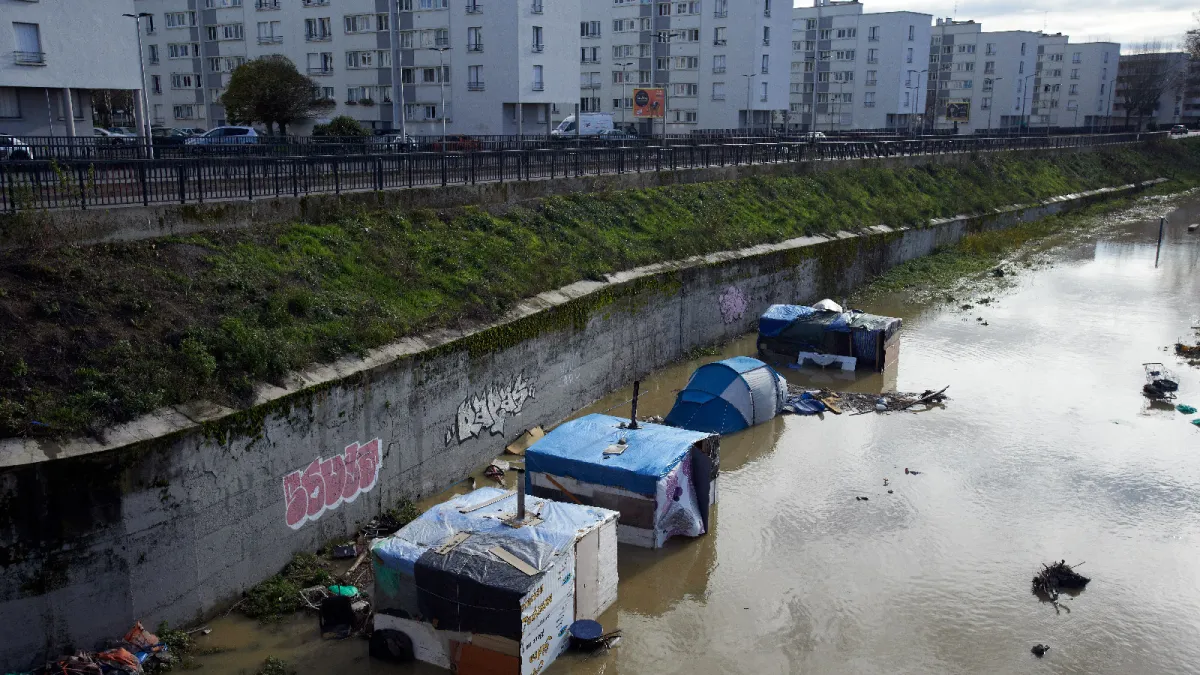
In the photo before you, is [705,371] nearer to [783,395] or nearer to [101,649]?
[783,395]

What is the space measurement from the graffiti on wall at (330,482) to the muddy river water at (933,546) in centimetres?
181

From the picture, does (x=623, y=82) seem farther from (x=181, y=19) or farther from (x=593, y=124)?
(x=181, y=19)

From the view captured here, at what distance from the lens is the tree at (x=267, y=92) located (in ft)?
148

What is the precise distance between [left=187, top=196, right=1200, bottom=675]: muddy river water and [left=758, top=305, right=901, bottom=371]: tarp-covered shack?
765 mm

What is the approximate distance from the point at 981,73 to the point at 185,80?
88.8 meters

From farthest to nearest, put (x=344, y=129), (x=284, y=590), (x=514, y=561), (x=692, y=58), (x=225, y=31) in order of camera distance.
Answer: (x=692, y=58)
(x=225, y=31)
(x=344, y=129)
(x=284, y=590)
(x=514, y=561)

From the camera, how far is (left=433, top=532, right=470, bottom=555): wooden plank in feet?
34.1

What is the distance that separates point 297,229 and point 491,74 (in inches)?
1392

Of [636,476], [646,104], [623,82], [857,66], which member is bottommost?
[636,476]

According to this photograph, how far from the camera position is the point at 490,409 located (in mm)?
16578

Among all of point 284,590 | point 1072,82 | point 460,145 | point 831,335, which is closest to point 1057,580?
point 284,590

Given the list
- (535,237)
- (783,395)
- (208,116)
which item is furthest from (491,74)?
(783,395)

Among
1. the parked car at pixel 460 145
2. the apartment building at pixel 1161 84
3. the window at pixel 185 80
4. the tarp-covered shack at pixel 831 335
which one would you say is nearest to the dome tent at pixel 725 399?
the tarp-covered shack at pixel 831 335

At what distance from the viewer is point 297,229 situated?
16891 millimetres
